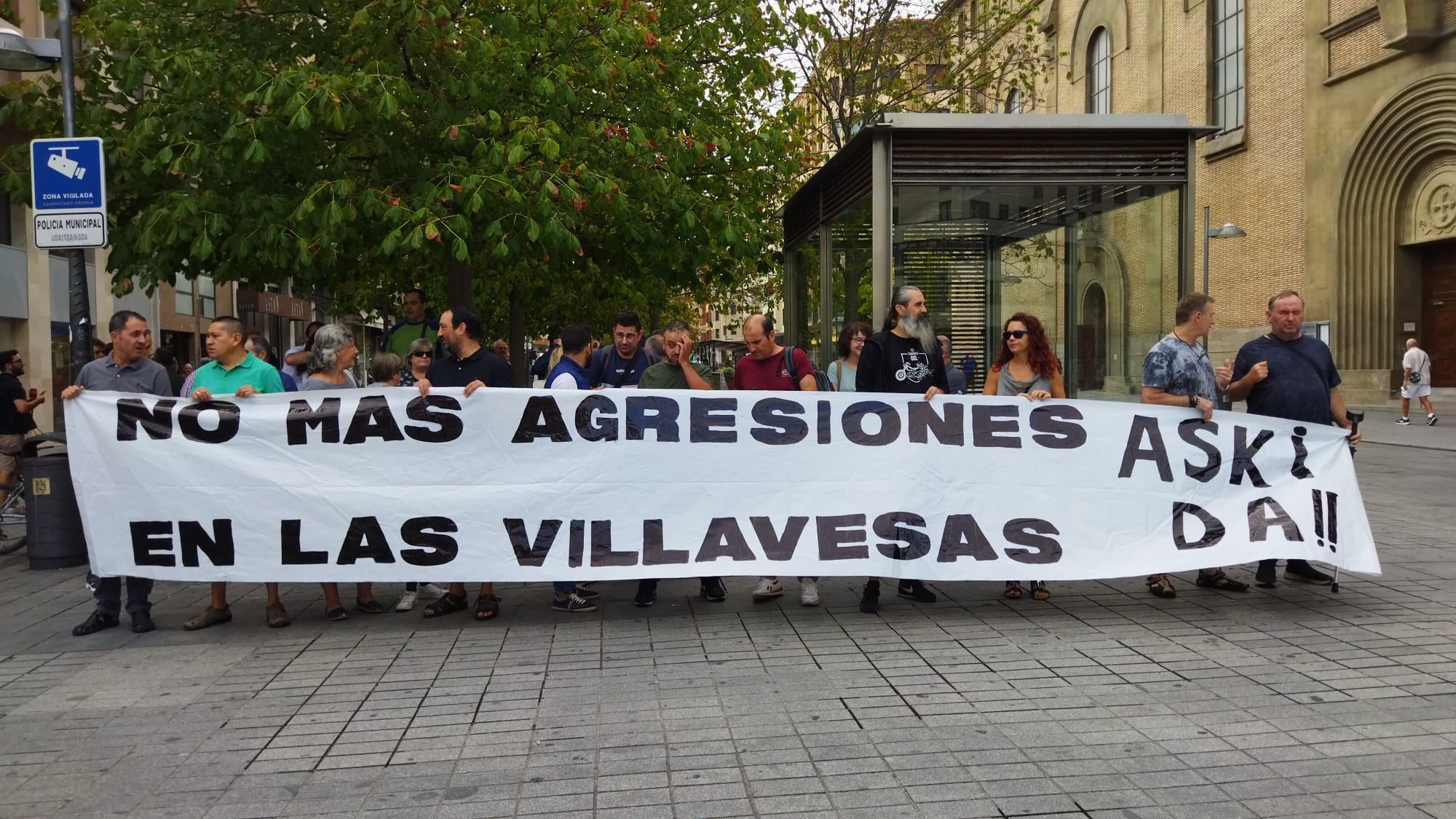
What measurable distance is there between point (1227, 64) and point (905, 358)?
3057cm

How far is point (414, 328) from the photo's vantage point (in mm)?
10438

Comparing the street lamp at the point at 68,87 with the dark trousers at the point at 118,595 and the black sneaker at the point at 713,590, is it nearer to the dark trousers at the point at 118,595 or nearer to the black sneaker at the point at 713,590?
the dark trousers at the point at 118,595

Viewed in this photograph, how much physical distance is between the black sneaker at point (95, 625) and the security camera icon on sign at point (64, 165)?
12.0ft

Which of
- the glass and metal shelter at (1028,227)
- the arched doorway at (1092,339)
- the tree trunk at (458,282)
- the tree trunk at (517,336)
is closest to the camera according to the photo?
the glass and metal shelter at (1028,227)

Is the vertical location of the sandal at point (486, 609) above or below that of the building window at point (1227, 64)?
below

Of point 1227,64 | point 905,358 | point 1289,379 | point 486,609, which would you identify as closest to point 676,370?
point 905,358

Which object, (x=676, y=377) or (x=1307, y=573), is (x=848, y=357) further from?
(x=1307, y=573)

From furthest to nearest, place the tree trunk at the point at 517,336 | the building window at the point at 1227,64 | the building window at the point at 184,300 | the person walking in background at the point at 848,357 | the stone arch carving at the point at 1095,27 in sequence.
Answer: the stone arch carving at the point at 1095,27
the building window at the point at 184,300
the building window at the point at 1227,64
the tree trunk at the point at 517,336
the person walking in background at the point at 848,357

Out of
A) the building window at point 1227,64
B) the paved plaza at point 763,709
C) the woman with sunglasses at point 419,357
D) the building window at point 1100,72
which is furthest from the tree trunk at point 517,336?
the building window at point 1100,72

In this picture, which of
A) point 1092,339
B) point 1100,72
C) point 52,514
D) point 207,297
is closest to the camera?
point 52,514

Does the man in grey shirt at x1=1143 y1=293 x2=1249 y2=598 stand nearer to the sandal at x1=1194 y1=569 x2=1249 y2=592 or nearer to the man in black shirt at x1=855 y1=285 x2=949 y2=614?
the sandal at x1=1194 y1=569 x2=1249 y2=592

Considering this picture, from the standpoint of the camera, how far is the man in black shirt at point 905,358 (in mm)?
7395

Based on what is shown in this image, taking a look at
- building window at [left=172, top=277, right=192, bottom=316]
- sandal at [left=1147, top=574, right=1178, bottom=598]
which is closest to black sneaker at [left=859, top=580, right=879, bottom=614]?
sandal at [left=1147, top=574, right=1178, bottom=598]

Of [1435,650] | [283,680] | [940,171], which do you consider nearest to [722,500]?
[283,680]
